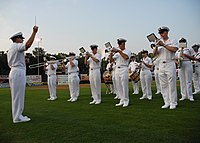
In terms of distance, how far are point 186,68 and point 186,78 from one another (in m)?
0.42

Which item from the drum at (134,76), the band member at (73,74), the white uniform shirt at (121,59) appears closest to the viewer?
the white uniform shirt at (121,59)

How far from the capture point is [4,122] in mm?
6289

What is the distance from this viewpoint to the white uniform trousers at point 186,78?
9375mm

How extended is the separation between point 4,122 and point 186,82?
22.8ft

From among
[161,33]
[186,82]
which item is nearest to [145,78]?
[186,82]

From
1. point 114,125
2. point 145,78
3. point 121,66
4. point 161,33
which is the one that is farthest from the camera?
point 145,78

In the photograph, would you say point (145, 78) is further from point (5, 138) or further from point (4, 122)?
point (5, 138)

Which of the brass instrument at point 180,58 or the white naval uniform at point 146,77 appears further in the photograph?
the white naval uniform at point 146,77

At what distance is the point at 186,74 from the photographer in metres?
9.52

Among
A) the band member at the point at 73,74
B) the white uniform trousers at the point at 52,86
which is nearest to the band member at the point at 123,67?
the band member at the point at 73,74

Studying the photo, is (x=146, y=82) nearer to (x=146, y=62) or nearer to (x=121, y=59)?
(x=146, y=62)

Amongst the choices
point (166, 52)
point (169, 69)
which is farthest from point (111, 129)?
point (166, 52)

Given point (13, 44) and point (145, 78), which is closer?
point (13, 44)

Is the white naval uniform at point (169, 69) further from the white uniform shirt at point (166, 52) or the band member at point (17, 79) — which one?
the band member at point (17, 79)
